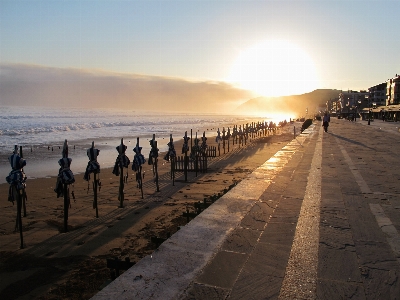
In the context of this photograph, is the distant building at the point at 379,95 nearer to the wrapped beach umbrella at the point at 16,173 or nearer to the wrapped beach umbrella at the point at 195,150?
the wrapped beach umbrella at the point at 195,150

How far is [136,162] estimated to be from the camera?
12.0 m

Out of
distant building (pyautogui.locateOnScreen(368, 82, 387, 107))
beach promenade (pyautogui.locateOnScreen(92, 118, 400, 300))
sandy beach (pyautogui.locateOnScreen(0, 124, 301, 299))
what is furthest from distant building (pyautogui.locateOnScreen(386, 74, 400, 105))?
beach promenade (pyautogui.locateOnScreen(92, 118, 400, 300))

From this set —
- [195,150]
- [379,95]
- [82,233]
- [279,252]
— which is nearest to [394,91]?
[379,95]

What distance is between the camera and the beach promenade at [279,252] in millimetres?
2527

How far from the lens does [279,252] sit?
3217 mm

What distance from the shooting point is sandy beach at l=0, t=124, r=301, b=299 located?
5.47 metres

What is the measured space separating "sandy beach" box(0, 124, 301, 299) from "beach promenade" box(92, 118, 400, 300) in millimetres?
1779

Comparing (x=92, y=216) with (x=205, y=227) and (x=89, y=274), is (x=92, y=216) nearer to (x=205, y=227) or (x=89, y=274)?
(x=89, y=274)

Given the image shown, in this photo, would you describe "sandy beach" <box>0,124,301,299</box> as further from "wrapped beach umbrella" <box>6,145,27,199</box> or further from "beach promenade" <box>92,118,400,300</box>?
"beach promenade" <box>92,118,400,300</box>

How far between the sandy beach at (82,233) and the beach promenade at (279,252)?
1.78 m

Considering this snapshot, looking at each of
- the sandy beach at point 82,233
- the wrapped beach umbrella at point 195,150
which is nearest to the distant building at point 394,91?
the wrapped beach umbrella at point 195,150

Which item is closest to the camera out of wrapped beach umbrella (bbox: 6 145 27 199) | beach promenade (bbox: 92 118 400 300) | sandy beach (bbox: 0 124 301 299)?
beach promenade (bbox: 92 118 400 300)

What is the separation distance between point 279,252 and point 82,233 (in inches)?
245

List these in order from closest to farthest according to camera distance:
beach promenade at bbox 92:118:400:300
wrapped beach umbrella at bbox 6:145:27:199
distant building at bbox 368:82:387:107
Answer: beach promenade at bbox 92:118:400:300 → wrapped beach umbrella at bbox 6:145:27:199 → distant building at bbox 368:82:387:107
